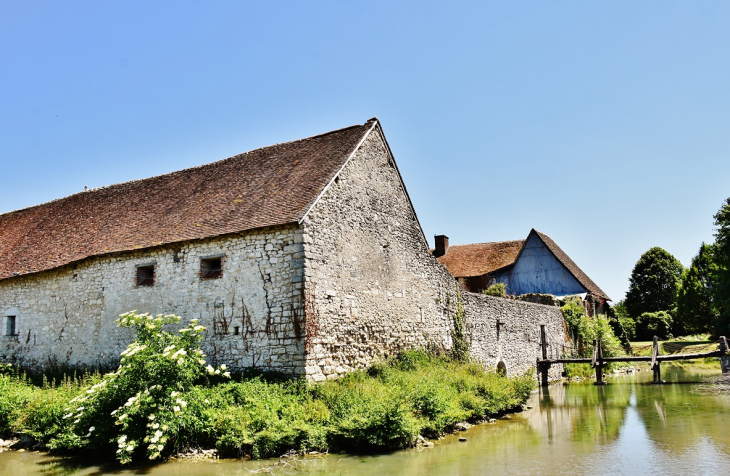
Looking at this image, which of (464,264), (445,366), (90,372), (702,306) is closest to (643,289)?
(702,306)

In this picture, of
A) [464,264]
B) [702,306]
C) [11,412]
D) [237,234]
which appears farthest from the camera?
[702,306]

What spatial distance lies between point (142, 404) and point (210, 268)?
423 cm

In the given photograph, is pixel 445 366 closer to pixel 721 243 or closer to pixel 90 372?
pixel 90 372

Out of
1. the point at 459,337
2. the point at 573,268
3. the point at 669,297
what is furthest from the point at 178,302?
the point at 669,297

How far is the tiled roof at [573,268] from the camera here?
31578 millimetres

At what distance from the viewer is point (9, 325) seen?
15.8 metres

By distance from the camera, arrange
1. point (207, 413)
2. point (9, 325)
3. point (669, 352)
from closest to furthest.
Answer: point (207, 413)
point (9, 325)
point (669, 352)

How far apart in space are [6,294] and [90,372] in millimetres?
4571

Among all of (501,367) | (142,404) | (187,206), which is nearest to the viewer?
(142,404)

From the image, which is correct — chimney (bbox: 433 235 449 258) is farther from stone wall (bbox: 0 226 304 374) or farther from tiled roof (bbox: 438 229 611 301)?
stone wall (bbox: 0 226 304 374)

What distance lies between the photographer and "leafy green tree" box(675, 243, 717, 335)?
39531 mm

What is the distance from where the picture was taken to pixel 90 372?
13.6 m

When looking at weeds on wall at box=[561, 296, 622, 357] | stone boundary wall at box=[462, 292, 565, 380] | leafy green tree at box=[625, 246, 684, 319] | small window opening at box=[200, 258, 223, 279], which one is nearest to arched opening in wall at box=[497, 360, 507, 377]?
stone boundary wall at box=[462, 292, 565, 380]

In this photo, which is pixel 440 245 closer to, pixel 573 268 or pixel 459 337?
pixel 573 268
